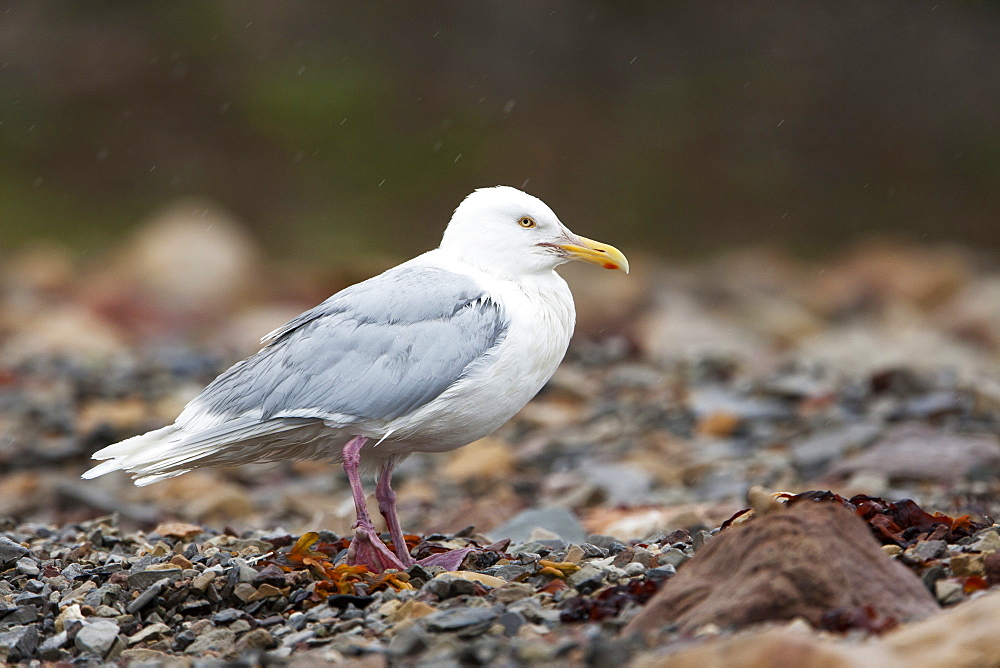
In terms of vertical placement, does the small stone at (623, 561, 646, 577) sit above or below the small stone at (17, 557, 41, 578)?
below

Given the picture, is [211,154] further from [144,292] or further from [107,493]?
[107,493]

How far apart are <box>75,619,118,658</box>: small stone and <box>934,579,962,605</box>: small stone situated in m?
2.98

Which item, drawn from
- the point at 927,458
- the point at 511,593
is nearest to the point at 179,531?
the point at 511,593

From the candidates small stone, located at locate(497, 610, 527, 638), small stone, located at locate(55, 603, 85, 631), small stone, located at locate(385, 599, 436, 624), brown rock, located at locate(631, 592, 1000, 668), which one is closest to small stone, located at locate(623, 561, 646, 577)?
small stone, located at locate(497, 610, 527, 638)

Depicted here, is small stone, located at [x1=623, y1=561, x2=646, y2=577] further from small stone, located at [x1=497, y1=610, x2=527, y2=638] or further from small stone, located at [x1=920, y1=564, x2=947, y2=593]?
small stone, located at [x1=920, y1=564, x2=947, y2=593]

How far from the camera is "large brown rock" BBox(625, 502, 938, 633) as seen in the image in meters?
3.78

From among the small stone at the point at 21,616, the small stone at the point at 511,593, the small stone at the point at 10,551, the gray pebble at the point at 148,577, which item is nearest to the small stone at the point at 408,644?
the small stone at the point at 511,593

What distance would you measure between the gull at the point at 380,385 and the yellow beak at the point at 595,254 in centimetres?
27

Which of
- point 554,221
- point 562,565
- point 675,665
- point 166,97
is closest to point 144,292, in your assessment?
point 166,97

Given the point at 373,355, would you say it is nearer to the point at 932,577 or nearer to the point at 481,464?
the point at 932,577

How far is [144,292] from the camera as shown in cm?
1823

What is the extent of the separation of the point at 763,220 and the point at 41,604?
23652 millimetres

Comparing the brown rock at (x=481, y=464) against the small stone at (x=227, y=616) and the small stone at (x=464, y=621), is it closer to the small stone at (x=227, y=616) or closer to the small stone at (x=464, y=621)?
the small stone at (x=227, y=616)

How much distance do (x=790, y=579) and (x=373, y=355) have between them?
2.25 metres
